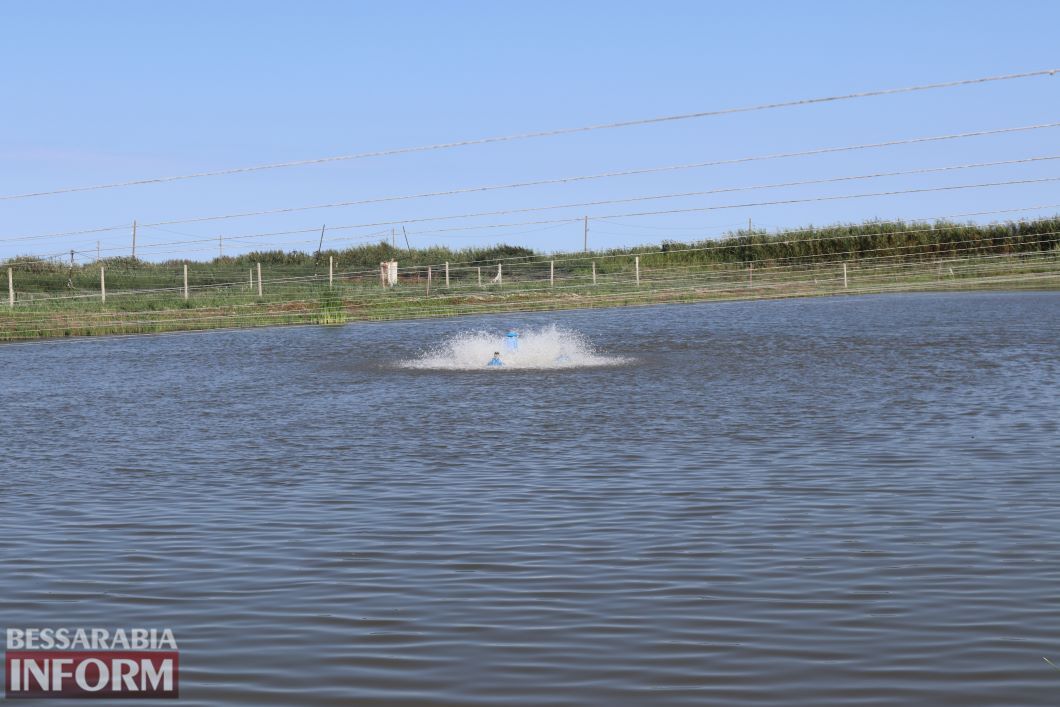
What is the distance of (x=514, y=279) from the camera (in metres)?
61.1

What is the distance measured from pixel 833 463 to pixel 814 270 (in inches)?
2120

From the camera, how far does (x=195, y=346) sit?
31.6 metres

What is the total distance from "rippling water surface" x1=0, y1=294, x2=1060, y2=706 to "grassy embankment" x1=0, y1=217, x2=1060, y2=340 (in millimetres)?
22690

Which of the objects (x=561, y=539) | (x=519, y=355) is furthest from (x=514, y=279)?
(x=561, y=539)

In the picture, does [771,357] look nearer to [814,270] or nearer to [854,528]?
[854,528]

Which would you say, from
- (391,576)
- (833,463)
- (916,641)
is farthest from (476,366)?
(916,641)

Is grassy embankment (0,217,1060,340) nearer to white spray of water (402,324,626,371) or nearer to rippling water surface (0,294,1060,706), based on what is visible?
white spray of water (402,324,626,371)

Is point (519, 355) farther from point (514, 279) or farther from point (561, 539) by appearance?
point (514, 279)

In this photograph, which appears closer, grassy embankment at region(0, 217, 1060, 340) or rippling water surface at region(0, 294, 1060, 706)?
rippling water surface at region(0, 294, 1060, 706)

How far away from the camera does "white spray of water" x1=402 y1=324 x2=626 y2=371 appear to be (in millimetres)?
24219

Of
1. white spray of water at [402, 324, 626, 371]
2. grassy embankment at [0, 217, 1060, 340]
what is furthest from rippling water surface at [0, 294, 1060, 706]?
grassy embankment at [0, 217, 1060, 340]

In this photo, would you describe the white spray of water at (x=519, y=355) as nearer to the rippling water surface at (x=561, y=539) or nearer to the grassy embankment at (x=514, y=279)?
the rippling water surface at (x=561, y=539)

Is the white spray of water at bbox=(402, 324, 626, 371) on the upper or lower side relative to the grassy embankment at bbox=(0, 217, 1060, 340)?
lower

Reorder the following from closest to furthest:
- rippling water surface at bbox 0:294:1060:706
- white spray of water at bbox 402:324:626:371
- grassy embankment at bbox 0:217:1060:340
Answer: rippling water surface at bbox 0:294:1060:706 < white spray of water at bbox 402:324:626:371 < grassy embankment at bbox 0:217:1060:340
